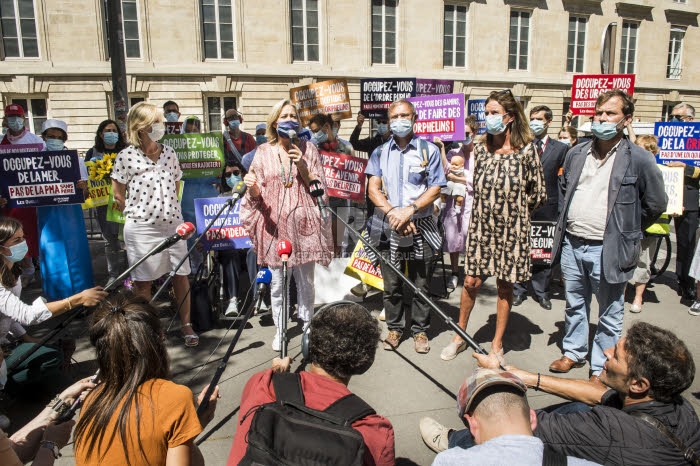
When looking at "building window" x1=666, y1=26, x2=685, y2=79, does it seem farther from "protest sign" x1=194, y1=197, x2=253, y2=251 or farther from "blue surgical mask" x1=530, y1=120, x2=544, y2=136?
"protest sign" x1=194, y1=197, x2=253, y2=251

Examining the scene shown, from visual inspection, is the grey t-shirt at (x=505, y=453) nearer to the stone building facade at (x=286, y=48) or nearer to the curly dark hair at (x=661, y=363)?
the curly dark hair at (x=661, y=363)

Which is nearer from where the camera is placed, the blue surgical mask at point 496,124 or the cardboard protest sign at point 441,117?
the blue surgical mask at point 496,124

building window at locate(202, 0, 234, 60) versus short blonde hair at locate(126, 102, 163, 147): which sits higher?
building window at locate(202, 0, 234, 60)

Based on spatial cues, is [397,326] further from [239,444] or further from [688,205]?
[688,205]

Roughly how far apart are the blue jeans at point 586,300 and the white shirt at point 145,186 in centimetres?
335

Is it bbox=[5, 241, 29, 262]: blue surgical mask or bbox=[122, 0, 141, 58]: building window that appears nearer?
bbox=[5, 241, 29, 262]: blue surgical mask

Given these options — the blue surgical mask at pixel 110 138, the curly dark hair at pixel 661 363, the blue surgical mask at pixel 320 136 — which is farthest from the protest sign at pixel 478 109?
the curly dark hair at pixel 661 363

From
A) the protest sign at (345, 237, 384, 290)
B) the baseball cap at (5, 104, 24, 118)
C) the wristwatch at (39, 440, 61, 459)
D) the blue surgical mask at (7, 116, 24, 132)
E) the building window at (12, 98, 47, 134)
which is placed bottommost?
the protest sign at (345, 237, 384, 290)

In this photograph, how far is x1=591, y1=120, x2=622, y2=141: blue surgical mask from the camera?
3.65m

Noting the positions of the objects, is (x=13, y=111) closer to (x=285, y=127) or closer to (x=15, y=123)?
(x=15, y=123)

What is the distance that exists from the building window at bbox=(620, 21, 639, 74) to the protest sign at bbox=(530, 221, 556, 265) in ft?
83.1

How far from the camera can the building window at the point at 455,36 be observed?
894 inches

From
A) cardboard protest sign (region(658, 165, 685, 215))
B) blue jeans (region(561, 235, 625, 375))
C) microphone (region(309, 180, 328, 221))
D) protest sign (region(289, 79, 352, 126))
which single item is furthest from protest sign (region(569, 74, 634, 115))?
microphone (region(309, 180, 328, 221))

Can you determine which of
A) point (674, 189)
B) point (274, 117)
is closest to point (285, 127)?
point (274, 117)
